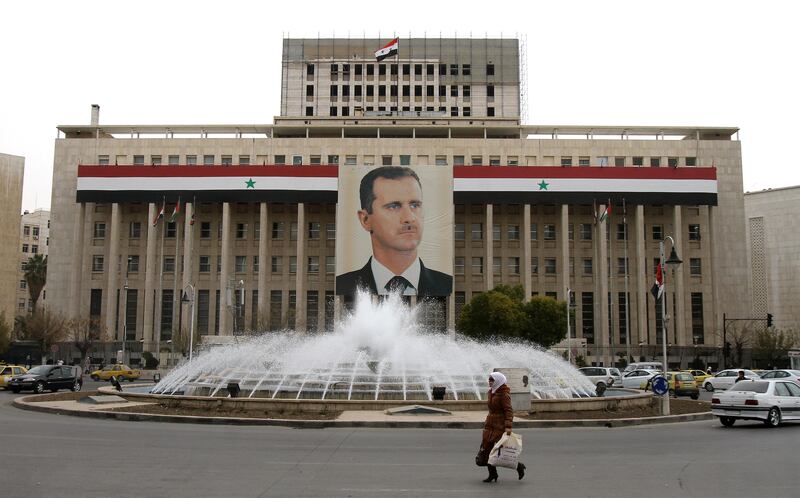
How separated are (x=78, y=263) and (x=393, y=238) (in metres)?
35.2

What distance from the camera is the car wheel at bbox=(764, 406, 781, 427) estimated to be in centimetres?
2128

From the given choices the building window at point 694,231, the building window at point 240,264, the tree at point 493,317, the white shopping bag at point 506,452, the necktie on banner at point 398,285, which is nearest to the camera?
the white shopping bag at point 506,452

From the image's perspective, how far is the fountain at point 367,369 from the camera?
1035 inches

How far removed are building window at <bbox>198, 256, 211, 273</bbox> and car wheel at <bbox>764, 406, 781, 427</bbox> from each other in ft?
218

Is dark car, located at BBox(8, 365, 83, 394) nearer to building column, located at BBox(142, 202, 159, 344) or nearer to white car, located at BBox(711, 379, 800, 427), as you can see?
white car, located at BBox(711, 379, 800, 427)

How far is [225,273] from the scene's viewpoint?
255 feet

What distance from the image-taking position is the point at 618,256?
79625mm

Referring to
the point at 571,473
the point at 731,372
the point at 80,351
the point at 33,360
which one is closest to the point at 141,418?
the point at 571,473

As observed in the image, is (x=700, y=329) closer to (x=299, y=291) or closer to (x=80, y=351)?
(x=299, y=291)

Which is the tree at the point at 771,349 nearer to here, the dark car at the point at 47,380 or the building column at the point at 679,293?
the building column at the point at 679,293

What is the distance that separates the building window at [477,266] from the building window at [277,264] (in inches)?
833

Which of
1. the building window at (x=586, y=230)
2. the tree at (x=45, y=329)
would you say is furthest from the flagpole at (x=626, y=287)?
the tree at (x=45, y=329)

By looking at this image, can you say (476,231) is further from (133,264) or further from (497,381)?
(497,381)

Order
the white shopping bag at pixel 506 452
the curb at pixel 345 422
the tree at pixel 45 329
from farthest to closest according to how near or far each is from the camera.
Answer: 1. the tree at pixel 45 329
2. the curb at pixel 345 422
3. the white shopping bag at pixel 506 452
